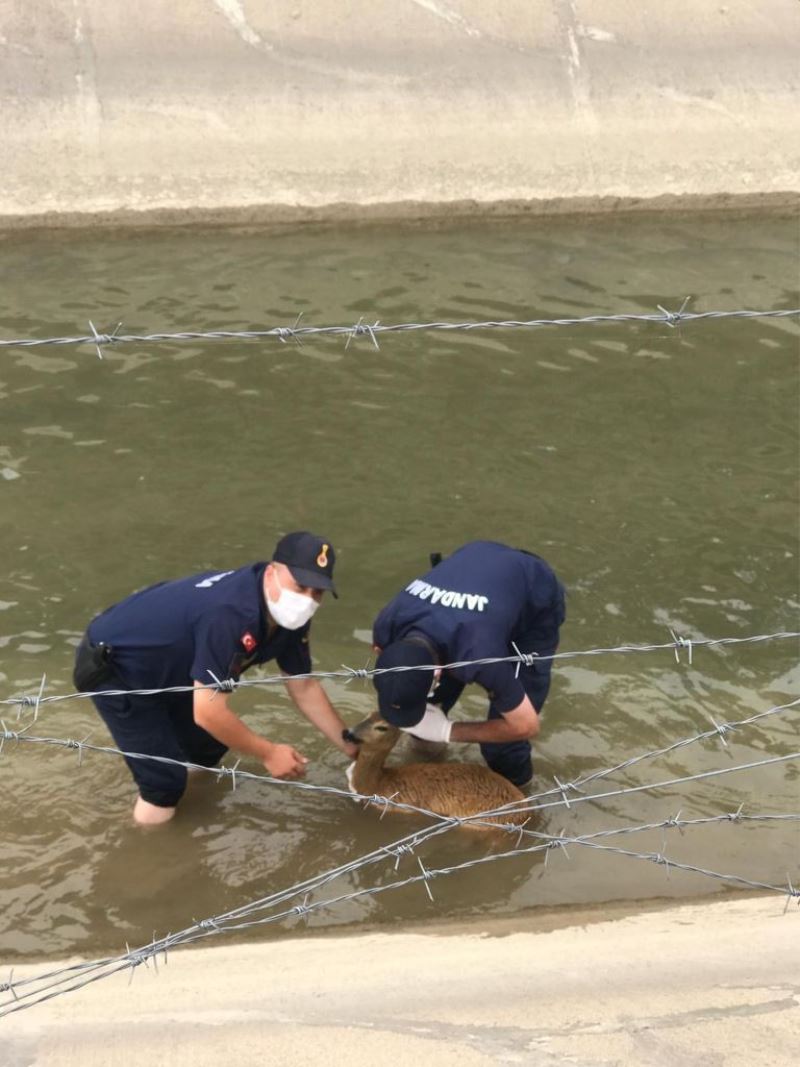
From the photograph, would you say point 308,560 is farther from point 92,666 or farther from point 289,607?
point 92,666

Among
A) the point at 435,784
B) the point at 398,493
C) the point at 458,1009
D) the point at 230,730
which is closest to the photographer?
the point at 458,1009

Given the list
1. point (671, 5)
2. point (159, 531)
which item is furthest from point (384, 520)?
point (671, 5)

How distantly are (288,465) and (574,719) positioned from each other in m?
2.95

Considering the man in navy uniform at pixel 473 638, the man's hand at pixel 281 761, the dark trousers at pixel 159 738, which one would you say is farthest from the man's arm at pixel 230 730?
the man in navy uniform at pixel 473 638

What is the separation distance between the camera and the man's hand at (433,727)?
16.7ft

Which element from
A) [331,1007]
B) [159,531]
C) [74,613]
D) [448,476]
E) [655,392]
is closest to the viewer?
[331,1007]

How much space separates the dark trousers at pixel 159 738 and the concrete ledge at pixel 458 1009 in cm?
95

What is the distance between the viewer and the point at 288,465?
8.23 m

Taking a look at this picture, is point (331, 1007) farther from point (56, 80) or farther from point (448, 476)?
point (56, 80)

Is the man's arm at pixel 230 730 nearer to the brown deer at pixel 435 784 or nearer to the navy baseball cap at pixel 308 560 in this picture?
the brown deer at pixel 435 784

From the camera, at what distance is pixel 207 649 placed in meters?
4.53

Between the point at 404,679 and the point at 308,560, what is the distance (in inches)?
22.6

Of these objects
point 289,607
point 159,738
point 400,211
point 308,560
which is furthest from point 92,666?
point 400,211

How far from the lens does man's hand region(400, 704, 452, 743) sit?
508cm
